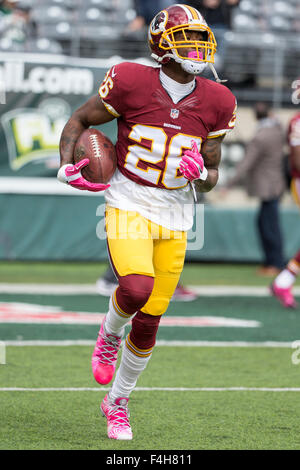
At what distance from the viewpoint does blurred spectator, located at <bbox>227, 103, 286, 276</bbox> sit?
33.6 feet

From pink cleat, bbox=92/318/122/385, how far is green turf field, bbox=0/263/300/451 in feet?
0.79

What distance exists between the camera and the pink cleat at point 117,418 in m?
3.90

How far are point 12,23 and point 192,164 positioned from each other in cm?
873

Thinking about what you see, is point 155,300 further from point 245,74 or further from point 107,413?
point 245,74

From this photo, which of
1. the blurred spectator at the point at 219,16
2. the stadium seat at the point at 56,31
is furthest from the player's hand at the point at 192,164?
the stadium seat at the point at 56,31

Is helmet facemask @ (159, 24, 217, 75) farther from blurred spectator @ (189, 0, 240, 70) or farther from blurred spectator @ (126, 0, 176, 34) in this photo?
blurred spectator @ (126, 0, 176, 34)

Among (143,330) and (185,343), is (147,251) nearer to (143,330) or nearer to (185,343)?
(143,330)

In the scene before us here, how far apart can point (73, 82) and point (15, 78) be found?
68 centimetres

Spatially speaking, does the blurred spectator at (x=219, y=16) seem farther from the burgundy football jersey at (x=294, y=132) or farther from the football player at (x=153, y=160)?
the football player at (x=153, y=160)

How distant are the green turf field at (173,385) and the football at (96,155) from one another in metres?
1.18

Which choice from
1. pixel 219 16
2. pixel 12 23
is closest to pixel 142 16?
pixel 219 16

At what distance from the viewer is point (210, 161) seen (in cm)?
427

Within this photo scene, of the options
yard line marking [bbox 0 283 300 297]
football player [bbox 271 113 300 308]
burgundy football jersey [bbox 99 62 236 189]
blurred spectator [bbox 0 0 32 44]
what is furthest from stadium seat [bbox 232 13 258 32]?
burgundy football jersey [bbox 99 62 236 189]

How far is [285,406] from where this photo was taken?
15.2 ft
